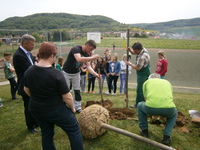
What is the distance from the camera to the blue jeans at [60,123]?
7.55 ft

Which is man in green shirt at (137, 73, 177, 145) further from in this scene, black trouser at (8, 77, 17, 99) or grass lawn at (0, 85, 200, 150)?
black trouser at (8, 77, 17, 99)

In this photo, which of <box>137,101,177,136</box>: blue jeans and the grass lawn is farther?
the grass lawn

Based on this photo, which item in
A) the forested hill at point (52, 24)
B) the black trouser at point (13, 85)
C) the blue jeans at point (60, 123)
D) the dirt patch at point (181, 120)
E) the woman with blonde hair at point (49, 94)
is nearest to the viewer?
the woman with blonde hair at point (49, 94)

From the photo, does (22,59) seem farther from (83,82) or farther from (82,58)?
(83,82)

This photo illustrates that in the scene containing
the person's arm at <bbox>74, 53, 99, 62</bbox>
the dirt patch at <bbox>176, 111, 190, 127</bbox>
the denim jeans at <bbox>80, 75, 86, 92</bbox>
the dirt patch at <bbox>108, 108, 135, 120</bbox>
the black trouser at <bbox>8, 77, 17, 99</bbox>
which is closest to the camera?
the person's arm at <bbox>74, 53, 99, 62</bbox>

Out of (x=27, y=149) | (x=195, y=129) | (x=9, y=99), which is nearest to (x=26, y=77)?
(x=27, y=149)

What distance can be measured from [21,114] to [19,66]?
2324 mm

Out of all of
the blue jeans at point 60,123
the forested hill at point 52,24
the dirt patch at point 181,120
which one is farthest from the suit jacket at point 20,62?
the forested hill at point 52,24

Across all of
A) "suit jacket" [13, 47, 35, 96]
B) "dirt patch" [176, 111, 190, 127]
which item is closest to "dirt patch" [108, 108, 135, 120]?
"dirt patch" [176, 111, 190, 127]

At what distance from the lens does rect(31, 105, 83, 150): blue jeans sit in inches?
90.6

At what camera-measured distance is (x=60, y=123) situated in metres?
2.38

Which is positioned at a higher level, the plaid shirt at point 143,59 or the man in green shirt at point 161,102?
the plaid shirt at point 143,59

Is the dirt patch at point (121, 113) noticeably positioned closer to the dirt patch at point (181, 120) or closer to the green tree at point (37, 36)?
the dirt patch at point (181, 120)

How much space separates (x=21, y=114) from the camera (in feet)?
16.5
